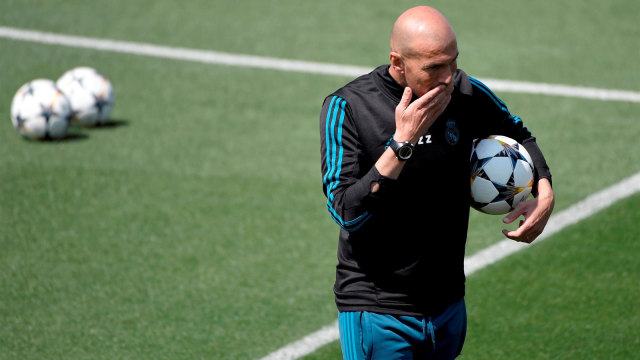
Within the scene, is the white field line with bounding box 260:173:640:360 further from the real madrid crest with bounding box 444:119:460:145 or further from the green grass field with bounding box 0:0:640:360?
the real madrid crest with bounding box 444:119:460:145

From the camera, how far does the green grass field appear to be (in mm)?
6652

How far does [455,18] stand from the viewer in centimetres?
1491

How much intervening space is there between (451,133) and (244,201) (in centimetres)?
505

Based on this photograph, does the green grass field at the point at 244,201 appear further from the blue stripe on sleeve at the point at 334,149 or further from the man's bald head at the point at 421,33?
the man's bald head at the point at 421,33

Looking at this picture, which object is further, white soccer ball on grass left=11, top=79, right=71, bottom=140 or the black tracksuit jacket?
white soccer ball on grass left=11, top=79, right=71, bottom=140

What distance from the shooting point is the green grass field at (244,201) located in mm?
6652

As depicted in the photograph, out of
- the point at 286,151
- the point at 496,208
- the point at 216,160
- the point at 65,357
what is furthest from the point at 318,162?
the point at 496,208

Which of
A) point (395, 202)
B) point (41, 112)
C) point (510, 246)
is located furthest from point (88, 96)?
point (395, 202)

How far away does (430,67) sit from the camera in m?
3.72

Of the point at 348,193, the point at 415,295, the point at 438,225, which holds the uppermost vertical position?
the point at 348,193

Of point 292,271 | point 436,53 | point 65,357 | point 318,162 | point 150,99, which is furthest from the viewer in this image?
point 150,99

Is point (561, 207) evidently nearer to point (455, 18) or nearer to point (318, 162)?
point (318, 162)

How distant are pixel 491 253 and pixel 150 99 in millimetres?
5804

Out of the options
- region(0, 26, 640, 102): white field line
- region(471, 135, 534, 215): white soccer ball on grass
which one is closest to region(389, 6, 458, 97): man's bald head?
region(471, 135, 534, 215): white soccer ball on grass
